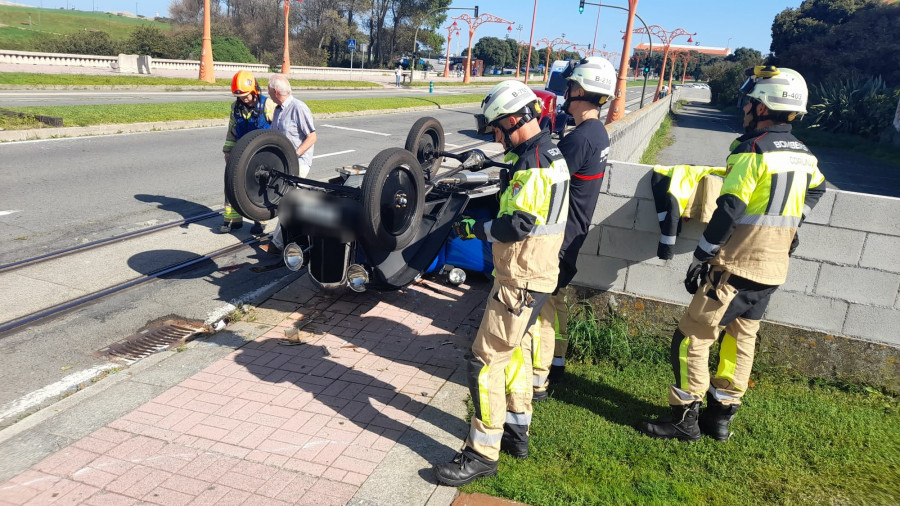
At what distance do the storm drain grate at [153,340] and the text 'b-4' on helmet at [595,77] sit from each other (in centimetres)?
339

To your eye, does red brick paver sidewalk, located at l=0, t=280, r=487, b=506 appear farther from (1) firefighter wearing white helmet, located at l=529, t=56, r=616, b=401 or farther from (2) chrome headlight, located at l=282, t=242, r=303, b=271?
(1) firefighter wearing white helmet, located at l=529, t=56, r=616, b=401

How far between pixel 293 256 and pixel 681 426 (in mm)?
2855

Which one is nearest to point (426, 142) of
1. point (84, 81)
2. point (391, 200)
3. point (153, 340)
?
point (391, 200)

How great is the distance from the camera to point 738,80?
42500 millimetres

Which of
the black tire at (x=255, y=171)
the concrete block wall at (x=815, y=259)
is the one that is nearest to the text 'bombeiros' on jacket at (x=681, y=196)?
the concrete block wall at (x=815, y=259)

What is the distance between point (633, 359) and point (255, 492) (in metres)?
2.96

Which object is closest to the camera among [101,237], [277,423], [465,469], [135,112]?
[465,469]

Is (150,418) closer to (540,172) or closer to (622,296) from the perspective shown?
(540,172)

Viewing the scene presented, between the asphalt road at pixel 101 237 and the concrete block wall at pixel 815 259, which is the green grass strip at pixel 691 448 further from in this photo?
the asphalt road at pixel 101 237

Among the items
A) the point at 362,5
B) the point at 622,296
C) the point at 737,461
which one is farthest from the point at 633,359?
the point at 362,5

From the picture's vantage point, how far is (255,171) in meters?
5.17

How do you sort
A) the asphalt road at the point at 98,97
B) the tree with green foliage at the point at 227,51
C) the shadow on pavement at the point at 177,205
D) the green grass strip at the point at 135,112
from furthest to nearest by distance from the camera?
the tree with green foliage at the point at 227,51 < the asphalt road at the point at 98,97 < the green grass strip at the point at 135,112 < the shadow on pavement at the point at 177,205

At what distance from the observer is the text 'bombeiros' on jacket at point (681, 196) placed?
4441 mm

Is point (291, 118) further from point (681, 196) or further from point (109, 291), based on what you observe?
point (681, 196)
